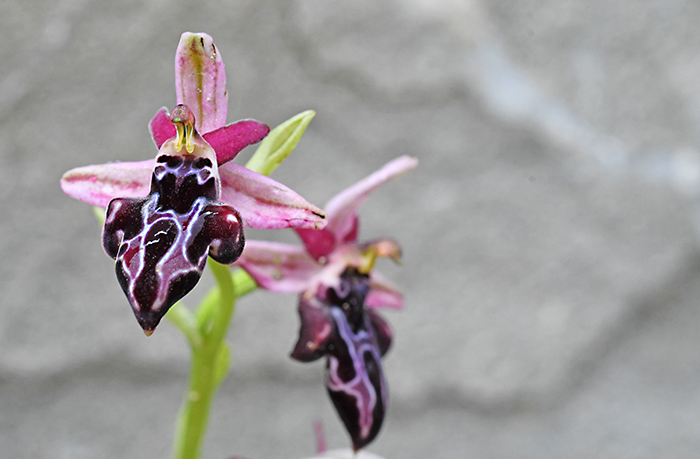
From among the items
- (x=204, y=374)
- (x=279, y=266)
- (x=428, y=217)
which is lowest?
(x=204, y=374)

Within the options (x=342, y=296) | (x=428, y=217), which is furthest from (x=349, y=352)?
(x=428, y=217)

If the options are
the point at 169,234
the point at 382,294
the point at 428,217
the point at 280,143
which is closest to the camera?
the point at 169,234

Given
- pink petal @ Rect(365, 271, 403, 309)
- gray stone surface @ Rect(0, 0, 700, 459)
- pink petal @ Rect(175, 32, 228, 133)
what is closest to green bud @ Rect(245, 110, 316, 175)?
pink petal @ Rect(175, 32, 228, 133)

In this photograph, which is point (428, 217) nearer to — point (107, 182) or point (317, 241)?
point (317, 241)

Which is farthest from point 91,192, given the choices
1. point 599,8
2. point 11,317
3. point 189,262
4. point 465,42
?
point 599,8

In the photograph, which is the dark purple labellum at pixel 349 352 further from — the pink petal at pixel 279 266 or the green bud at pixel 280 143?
the green bud at pixel 280 143

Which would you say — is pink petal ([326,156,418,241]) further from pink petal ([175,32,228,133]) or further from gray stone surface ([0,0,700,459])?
gray stone surface ([0,0,700,459])

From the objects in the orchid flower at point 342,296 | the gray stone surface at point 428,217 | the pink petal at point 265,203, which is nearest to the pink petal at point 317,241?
the orchid flower at point 342,296
